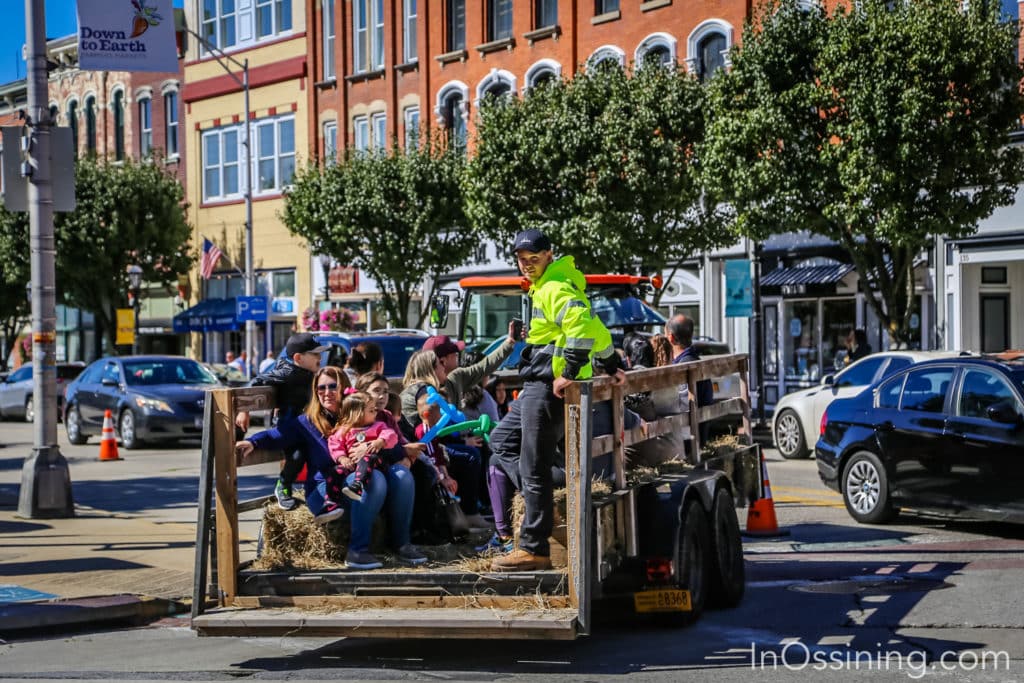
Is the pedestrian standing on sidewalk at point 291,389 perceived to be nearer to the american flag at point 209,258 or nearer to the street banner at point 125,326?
the street banner at point 125,326

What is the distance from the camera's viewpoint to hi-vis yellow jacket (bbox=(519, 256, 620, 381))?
7254mm

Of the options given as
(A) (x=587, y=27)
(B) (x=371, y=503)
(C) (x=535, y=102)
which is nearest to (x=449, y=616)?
(B) (x=371, y=503)

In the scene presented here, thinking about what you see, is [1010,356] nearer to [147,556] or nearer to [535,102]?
[147,556]

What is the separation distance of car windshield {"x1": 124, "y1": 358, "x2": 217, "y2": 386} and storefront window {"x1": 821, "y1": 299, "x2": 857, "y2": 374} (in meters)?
12.8

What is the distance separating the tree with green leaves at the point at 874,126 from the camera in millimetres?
21531

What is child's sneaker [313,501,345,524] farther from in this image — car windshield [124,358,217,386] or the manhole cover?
car windshield [124,358,217,386]

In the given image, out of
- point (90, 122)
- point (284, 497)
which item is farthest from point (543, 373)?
point (90, 122)

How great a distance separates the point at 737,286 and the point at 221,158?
70.1 feet

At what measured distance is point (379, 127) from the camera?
129ft

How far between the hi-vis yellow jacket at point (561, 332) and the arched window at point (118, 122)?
142 feet

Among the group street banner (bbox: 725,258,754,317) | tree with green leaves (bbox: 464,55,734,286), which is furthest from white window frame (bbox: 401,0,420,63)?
street banner (bbox: 725,258,754,317)

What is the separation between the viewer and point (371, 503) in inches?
307

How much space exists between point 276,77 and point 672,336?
105 ft

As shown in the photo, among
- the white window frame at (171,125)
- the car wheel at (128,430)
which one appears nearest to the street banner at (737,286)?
the car wheel at (128,430)
